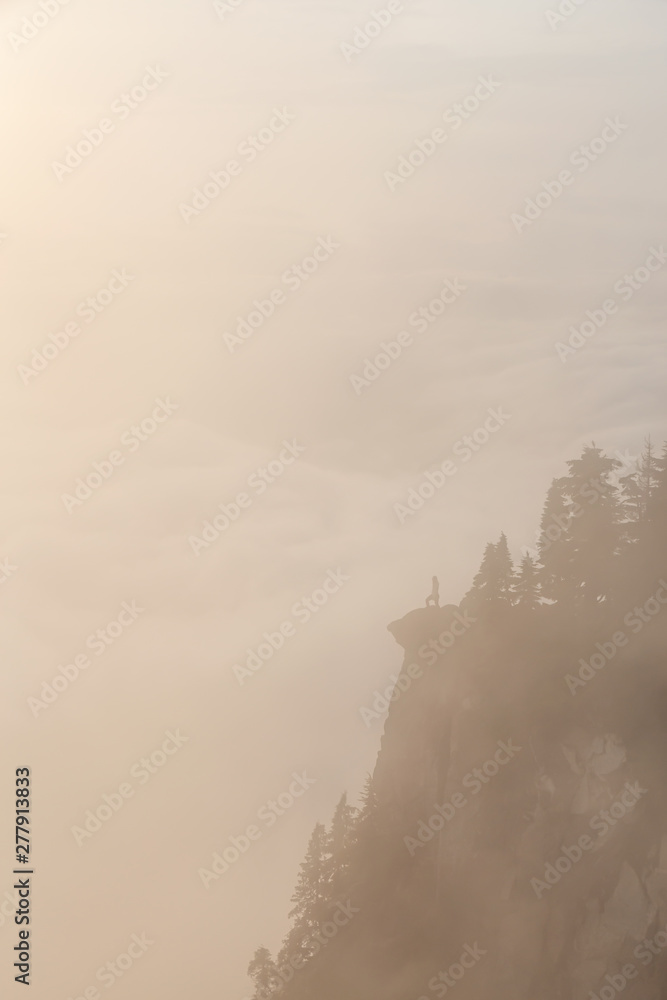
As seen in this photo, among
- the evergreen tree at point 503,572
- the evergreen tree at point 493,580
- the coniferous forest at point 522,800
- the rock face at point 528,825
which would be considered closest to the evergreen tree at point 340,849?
the coniferous forest at point 522,800

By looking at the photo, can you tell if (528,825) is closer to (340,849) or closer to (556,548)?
(340,849)

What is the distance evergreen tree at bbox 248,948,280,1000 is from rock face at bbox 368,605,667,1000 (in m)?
2.16

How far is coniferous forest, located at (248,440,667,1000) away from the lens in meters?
13.4

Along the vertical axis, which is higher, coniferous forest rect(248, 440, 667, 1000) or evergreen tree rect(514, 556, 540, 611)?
evergreen tree rect(514, 556, 540, 611)

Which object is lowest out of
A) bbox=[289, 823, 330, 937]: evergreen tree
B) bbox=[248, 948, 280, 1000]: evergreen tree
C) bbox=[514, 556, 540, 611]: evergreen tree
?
bbox=[248, 948, 280, 1000]: evergreen tree

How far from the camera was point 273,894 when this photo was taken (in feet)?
52.3

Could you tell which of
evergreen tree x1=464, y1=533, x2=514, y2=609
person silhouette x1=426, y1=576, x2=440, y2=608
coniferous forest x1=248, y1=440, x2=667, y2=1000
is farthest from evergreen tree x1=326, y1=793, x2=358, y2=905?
evergreen tree x1=464, y1=533, x2=514, y2=609

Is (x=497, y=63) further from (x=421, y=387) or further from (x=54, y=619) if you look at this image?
(x=54, y=619)

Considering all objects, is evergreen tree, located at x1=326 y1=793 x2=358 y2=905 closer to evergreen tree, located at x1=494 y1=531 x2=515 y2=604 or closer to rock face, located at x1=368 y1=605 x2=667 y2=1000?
rock face, located at x1=368 y1=605 x2=667 y2=1000

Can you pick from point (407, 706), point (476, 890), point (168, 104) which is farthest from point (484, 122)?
point (476, 890)

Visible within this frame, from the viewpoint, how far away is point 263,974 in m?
14.8

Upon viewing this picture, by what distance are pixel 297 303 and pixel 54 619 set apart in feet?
31.9

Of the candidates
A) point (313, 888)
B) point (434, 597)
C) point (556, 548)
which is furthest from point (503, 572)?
point (313, 888)

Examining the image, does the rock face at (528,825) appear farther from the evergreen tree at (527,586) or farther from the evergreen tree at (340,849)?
the evergreen tree at (340,849)
